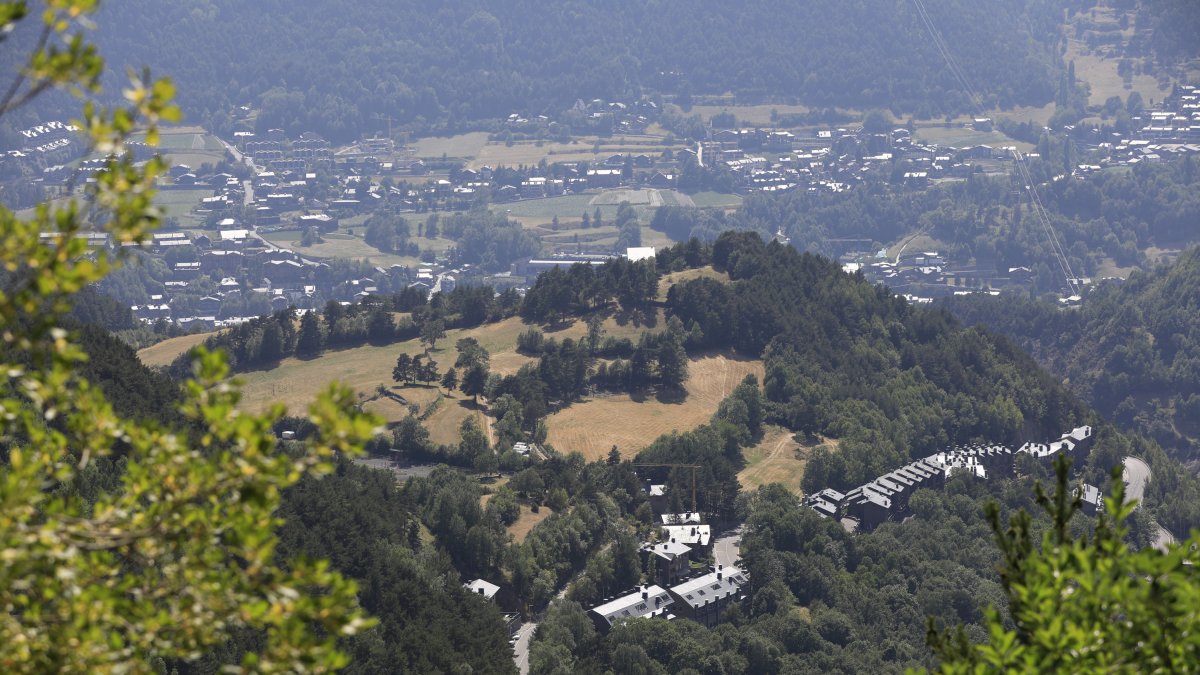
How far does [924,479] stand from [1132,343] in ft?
206

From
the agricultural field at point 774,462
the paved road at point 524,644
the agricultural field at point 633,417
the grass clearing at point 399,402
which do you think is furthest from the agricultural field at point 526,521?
the grass clearing at point 399,402

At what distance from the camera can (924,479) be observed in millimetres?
84000

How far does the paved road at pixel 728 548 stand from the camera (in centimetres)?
6969

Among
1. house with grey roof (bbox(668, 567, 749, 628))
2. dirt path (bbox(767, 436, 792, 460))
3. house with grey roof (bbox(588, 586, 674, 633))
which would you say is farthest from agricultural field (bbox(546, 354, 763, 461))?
house with grey roof (bbox(588, 586, 674, 633))

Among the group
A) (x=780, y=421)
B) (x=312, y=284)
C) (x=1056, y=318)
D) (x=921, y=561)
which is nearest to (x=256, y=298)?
(x=312, y=284)

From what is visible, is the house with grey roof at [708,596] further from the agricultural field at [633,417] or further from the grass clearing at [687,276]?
the grass clearing at [687,276]

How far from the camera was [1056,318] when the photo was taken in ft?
490

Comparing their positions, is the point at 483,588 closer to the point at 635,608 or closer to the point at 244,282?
the point at 635,608

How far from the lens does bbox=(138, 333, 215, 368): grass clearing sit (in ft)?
305

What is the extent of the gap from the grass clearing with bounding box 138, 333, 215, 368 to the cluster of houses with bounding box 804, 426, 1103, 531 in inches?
1595

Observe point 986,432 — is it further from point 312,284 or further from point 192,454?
point 312,284

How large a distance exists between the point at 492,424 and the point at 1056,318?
8419cm

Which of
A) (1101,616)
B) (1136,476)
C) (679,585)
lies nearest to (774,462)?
(679,585)

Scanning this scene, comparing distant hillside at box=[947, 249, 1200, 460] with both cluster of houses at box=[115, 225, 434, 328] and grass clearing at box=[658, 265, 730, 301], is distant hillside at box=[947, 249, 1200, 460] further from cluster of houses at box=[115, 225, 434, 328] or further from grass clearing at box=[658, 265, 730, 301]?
cluster of houses at box=[115, 225, 434, 328]
